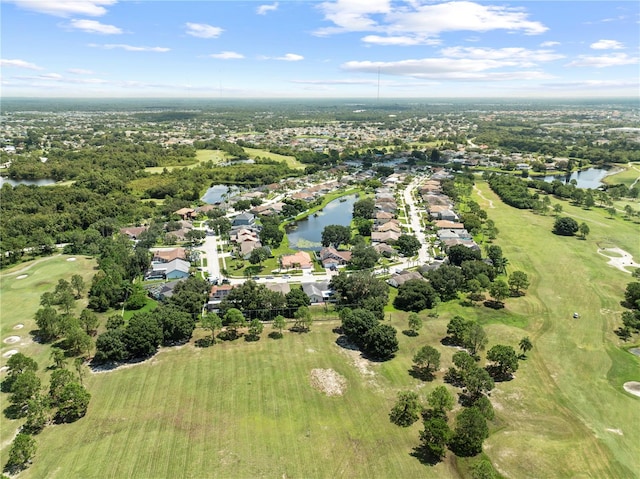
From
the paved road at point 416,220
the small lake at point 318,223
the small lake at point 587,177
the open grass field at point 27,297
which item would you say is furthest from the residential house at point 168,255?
the small lake at point 587,177

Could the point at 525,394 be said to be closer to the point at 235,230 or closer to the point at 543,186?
the point at 235,230

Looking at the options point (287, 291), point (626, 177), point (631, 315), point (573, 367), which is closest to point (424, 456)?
point (573, 367)

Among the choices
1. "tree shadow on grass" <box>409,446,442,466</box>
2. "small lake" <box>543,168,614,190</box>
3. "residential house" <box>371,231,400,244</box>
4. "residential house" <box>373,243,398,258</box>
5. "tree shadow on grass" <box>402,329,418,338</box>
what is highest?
"small lake" <box>543,168,614,190</box>

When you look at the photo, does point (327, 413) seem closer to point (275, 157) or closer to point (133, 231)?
point (133, 231)

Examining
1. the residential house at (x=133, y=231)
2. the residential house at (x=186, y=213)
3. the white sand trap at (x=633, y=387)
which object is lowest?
the white sand trap at (x=633, y=387)

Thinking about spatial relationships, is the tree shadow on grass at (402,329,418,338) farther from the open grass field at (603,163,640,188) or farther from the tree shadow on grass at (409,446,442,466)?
the open grass field at (603,163,640,188)

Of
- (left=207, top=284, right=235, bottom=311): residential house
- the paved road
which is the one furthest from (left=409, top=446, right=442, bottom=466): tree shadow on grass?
the paved road

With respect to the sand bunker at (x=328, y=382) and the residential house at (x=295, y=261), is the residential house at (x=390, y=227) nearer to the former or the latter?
the residential house at (x=295, y=261)
